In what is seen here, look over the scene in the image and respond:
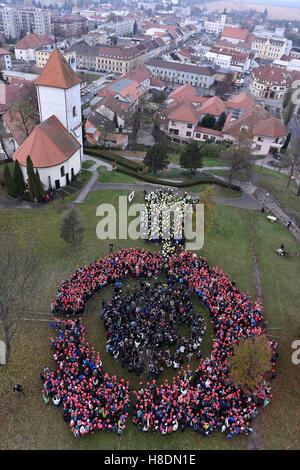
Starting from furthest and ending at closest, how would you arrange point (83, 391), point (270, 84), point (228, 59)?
point (228, 59) < point (270, 84) < point (83, 391)

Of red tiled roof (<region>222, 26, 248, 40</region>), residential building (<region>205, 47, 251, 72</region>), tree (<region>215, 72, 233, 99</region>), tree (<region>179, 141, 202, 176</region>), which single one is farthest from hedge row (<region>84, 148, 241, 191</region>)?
red tiled roof (<region>222, 26, 248, 40</region>)

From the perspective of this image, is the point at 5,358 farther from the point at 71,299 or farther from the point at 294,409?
the point at 294,409

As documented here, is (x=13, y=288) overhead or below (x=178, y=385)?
overhead

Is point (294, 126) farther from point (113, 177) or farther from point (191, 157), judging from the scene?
point (113, 177)

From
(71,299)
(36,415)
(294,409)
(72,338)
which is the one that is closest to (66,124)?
(71,299)

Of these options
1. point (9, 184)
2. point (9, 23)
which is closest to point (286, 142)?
point (9, 184)

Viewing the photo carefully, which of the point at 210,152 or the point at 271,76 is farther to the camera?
the point at 271,76

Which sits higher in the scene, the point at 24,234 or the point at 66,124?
the point at 66,124

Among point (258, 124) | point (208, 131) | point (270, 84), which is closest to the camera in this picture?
point (258, 124)

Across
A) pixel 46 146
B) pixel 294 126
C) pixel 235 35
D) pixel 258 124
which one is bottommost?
pixel 294 126
